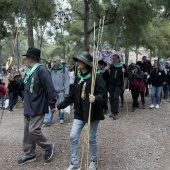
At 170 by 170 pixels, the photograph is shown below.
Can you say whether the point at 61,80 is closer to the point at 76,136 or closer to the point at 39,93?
the point at 39,93

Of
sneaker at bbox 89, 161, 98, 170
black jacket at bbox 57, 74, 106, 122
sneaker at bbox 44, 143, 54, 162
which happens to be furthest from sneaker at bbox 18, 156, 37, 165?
black jacket at bbox 57, 74, 106, 122

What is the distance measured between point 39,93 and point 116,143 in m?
2.34

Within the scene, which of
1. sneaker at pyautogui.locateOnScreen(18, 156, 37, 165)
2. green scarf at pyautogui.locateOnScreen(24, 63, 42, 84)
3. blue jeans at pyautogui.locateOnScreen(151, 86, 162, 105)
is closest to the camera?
green scarf at pyautogui.locateOnScreen(24, 63, 42, 84)

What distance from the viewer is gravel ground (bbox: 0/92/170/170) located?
4973 millimetres

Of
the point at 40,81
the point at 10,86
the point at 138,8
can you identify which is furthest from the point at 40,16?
the point at 40,81

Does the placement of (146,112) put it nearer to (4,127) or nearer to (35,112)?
(4,127)

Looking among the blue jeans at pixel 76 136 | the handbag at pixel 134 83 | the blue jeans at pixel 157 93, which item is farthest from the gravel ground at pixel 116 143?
the blue jeans at pixel 157 93

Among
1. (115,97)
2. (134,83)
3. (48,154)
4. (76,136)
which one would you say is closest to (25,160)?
(48,154)

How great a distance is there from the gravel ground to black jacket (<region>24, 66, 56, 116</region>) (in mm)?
1038

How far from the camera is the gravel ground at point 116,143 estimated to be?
4.97m

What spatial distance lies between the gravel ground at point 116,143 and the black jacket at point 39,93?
1.04 meters

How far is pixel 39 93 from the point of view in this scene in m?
4.67

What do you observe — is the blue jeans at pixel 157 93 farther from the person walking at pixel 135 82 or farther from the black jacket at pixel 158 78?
the person walking at pixel 135 82

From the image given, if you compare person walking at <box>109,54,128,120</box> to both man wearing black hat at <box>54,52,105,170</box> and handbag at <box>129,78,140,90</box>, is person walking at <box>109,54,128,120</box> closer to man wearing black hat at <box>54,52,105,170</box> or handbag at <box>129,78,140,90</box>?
handbag at <box>129,78,140,90</box>
